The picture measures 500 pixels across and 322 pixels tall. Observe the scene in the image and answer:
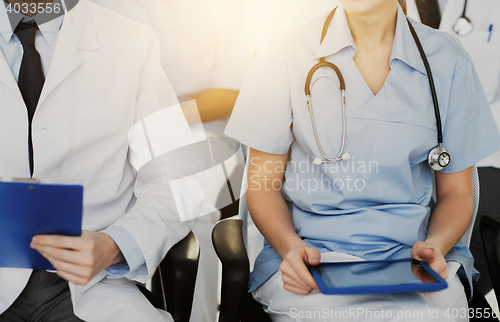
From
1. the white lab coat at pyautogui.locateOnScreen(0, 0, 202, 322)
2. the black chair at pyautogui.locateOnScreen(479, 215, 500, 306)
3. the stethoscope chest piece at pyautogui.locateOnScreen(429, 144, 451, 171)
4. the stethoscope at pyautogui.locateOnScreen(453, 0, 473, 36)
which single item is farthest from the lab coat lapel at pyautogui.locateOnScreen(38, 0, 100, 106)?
the stethoscope at pyautogui.locateOnScreen(453, 0, 473, 36)

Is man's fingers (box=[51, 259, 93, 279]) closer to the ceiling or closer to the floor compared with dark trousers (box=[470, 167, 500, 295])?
closer to the ceiling

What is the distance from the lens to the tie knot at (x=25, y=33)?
2.68 ft

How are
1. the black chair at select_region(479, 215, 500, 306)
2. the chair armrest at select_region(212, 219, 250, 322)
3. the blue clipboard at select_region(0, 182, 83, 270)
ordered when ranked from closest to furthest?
the blue clipboard at select_region(0, 182, 83, 270) < the chair armrest at select_region(212, 219, 250, 322) < the black chair at select_region(479, 215, 500, 306)

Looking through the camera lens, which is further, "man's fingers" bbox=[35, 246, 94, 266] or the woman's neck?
the woman's neck

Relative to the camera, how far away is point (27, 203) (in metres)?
0.56

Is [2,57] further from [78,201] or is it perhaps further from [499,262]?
[499,262]

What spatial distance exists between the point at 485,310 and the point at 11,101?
3.30 ft

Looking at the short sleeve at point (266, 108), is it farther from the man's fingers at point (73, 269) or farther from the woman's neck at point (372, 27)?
the man's fingers at point (73, 269)

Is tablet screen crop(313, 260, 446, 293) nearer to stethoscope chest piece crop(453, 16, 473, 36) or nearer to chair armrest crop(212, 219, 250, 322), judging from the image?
chair armrest crop(212, 219, 250, 322)

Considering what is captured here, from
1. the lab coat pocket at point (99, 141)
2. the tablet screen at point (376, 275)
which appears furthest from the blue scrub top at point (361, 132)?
the lab coat pocket at point (99, 141)

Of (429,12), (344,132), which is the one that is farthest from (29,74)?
(429,12)

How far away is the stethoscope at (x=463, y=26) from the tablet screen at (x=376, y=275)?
39.5 inches

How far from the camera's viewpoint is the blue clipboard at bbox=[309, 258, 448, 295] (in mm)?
608

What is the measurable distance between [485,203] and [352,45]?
30.4 inches
